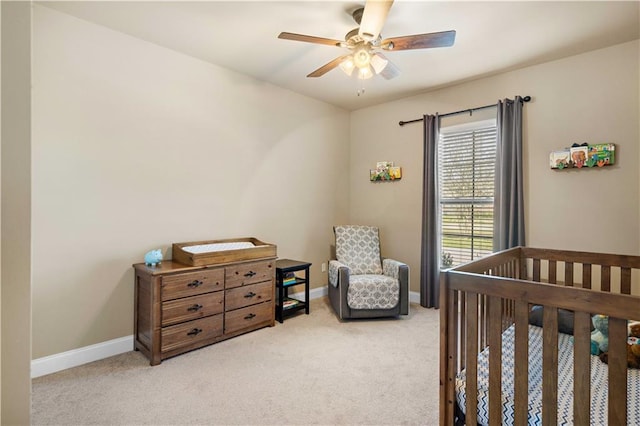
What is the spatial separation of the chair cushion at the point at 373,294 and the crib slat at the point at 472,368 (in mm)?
1895

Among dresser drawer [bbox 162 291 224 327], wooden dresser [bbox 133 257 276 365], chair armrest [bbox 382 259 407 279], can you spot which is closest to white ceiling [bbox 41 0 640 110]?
wooden dresser [bbox 133 257 276 365]

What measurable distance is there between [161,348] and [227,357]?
19.9 inches

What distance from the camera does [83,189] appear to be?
2488mm

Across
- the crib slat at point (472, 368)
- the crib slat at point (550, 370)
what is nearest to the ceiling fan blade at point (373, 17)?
the crib slat at point (472, 368)

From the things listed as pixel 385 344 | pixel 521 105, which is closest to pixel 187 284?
pixel 385 344

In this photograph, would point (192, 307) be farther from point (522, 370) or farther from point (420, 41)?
point (420, 41)

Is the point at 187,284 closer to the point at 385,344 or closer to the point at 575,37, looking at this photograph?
the point at 385,344

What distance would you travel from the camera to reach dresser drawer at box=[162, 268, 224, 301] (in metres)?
2.51

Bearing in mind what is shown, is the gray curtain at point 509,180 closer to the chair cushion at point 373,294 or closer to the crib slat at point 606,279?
the crib slat at point 606,279

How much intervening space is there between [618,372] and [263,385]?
1877 millimetres

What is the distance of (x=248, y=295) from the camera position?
305cm

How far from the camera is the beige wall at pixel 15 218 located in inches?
21.3

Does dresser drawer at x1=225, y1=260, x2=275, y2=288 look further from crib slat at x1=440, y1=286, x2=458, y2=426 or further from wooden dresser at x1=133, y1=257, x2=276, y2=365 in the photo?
crib slat at x1=440, y1=286, x2=458, y2=426

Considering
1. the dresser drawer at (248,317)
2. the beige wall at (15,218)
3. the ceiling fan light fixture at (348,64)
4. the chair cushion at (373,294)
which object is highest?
the ceiling fan light fixture at (348,64)
